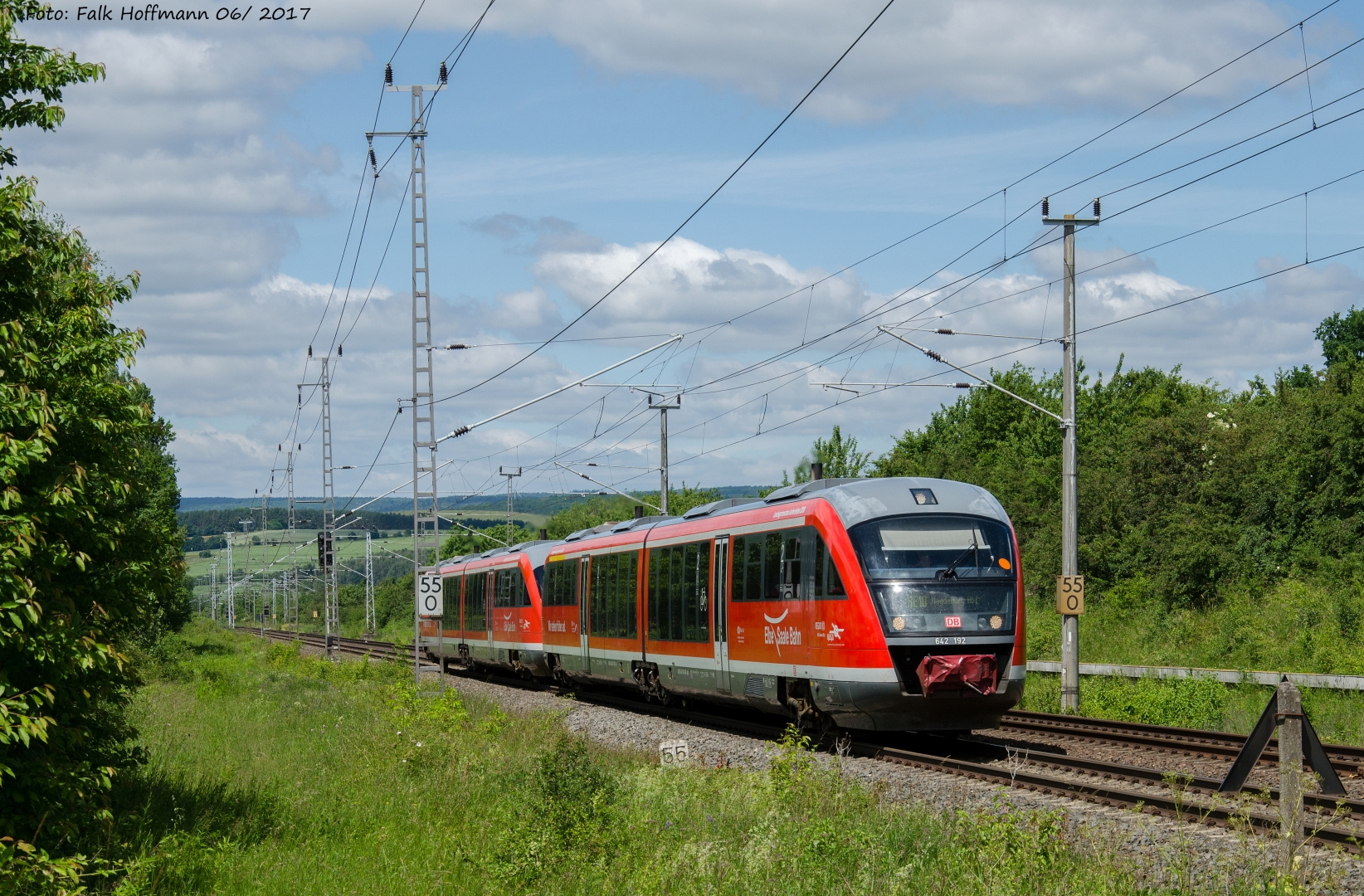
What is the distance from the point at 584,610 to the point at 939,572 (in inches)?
515

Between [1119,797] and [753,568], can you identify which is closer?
[1119,797]

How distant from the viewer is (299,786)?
48.6 feet

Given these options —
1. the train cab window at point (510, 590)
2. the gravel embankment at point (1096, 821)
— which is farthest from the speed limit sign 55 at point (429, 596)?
the train cab window at point (510, 590)

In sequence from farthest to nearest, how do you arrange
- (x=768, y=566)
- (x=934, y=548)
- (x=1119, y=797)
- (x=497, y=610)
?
(x=497, y=610) → (x=768, y=566) → (x=934, y=548) → (x=1119, y=797)

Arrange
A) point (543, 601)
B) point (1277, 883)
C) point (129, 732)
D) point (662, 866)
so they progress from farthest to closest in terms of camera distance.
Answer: point (543, 601) < point (129, 732) < point (662, 866) < point (1277, 883)

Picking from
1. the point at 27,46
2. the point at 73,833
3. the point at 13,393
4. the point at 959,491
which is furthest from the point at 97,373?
the point at 959,491

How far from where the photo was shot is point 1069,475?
82.0 ft

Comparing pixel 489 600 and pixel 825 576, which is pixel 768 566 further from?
pixel 489 600

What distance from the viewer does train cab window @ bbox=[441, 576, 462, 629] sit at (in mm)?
42406

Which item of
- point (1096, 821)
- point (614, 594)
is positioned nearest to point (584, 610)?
point (614, 594)

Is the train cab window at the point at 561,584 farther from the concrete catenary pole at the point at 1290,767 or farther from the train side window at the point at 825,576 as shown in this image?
the concrete catenary pole at the point at 1290,767

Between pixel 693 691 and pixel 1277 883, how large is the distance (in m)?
14.7

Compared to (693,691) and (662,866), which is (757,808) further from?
(693,691)

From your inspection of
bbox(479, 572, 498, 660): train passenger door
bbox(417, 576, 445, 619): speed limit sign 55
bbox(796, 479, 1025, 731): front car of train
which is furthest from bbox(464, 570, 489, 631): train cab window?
bbox(796, 479, 1025, 731): front car of train
